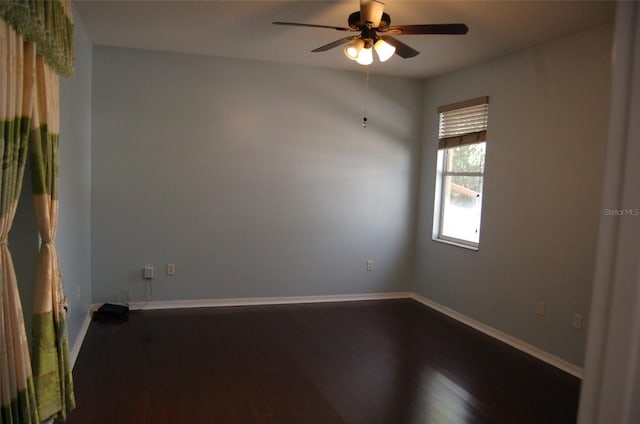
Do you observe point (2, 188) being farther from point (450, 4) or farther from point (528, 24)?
point (528, 24)

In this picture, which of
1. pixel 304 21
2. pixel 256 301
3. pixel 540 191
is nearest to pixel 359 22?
pixel 304 21

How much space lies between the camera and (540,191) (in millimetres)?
3648

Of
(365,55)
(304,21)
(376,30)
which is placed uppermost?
(304,21)

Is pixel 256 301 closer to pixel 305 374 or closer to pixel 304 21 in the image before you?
pixel 305 374

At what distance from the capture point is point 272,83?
4.63 metres

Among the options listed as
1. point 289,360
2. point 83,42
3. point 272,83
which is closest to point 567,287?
point 289,360

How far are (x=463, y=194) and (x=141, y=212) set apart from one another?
335 cm

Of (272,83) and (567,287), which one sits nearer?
(567,287)

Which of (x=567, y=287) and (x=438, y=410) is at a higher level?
(x=567, y=287)

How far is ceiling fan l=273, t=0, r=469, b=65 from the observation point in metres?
2.49

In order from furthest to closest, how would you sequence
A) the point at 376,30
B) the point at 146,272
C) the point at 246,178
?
1. the point at 246,178
2. the point at 146,272
3. the point at 376,30

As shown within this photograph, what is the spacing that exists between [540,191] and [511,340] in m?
1.34

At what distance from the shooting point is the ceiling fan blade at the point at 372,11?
8.12 feet

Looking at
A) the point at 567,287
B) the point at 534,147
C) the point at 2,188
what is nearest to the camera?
the point at 2,188
